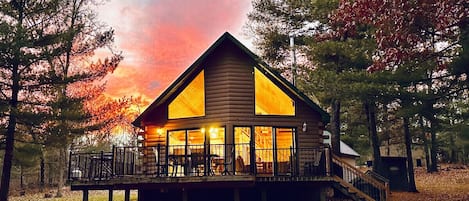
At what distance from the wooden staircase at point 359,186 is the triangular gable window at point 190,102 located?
16.6ft

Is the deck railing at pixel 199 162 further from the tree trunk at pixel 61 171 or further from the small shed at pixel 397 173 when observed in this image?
the tree trunk at pixel 61 171

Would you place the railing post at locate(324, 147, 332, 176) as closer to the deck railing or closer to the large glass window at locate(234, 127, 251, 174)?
the deck railing

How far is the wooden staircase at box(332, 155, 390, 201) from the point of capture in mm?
13648

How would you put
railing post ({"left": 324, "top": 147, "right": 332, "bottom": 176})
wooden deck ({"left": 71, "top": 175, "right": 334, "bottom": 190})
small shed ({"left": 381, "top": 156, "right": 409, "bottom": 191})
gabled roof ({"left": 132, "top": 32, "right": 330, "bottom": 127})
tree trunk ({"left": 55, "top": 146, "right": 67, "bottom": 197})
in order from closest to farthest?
wooden deck ({"left": 71, "top": 175, "right": 334, "bottom": 190})
railing post ({"left": 324, "top": 147, "right": 332, "bottom": 176})
gabled roof ({"left": 132, "top": 32, "right": 330, "bottom": 127})
small shed ({"left": 381, "top": 156, "right": 409, "bottom": 191})
tree trunk ({"left": 55, "top": 146, "right": 67, "bottom": 197})

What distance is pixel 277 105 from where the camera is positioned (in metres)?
15.6

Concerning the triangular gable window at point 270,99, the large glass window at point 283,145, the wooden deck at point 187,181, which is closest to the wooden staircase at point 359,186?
the wooden deck at point 187,181

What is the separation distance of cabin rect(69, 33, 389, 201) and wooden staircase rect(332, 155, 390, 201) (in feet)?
0.13

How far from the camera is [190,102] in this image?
1581 cm

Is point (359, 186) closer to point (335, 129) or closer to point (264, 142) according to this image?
point (264, 142)

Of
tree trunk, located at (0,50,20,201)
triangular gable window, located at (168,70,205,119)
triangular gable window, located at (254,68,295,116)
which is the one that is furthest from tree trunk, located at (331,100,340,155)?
tree trunk, located at (0,50,20,201)

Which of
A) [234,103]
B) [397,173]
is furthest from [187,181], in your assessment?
[397,173]

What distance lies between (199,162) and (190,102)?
313cm

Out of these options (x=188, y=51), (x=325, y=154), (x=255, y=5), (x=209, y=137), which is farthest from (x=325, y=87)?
(x=188, y=51)

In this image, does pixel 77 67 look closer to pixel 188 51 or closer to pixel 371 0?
pixel 188 51
